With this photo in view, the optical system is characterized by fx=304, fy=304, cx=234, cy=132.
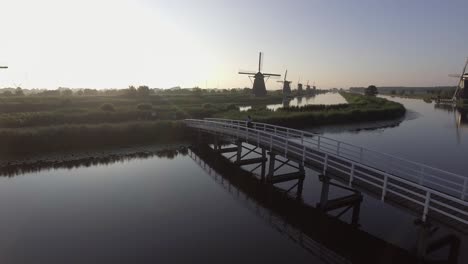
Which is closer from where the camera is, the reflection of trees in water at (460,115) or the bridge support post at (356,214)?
the bridge support post at (356,214)

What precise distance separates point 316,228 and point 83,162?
20.2m

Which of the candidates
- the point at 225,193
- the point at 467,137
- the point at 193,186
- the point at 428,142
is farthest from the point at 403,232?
the point at 467,137

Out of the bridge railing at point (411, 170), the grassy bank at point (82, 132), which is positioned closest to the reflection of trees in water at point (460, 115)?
the bridge railing at point (411, 170)

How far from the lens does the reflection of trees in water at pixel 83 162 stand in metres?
23.3

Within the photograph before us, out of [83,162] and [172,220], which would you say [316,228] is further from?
[83,162]

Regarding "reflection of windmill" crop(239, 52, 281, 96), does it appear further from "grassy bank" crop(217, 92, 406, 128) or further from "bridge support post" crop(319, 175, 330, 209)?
"bridge support post" crop(319, 175, 330, 209)

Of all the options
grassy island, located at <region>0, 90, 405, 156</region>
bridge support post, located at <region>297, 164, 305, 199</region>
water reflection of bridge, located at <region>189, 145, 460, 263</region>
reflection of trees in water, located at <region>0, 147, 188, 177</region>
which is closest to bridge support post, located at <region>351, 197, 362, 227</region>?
water reflection of bridge, located at <region>189, 145, 460, 263</region>

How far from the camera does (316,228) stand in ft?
47.1

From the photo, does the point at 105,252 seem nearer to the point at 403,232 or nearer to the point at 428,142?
the point at 403,232

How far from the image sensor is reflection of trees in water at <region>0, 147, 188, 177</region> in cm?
2330

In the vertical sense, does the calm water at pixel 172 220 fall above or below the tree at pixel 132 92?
below

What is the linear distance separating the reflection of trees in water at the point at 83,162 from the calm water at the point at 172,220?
529 millimetres

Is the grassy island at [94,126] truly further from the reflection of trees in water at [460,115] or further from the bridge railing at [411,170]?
the reflection of trees in water at [460,115]

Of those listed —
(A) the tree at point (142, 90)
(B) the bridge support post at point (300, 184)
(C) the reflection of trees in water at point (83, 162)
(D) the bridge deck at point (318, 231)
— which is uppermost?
(A) the tree at point (142, 90)
